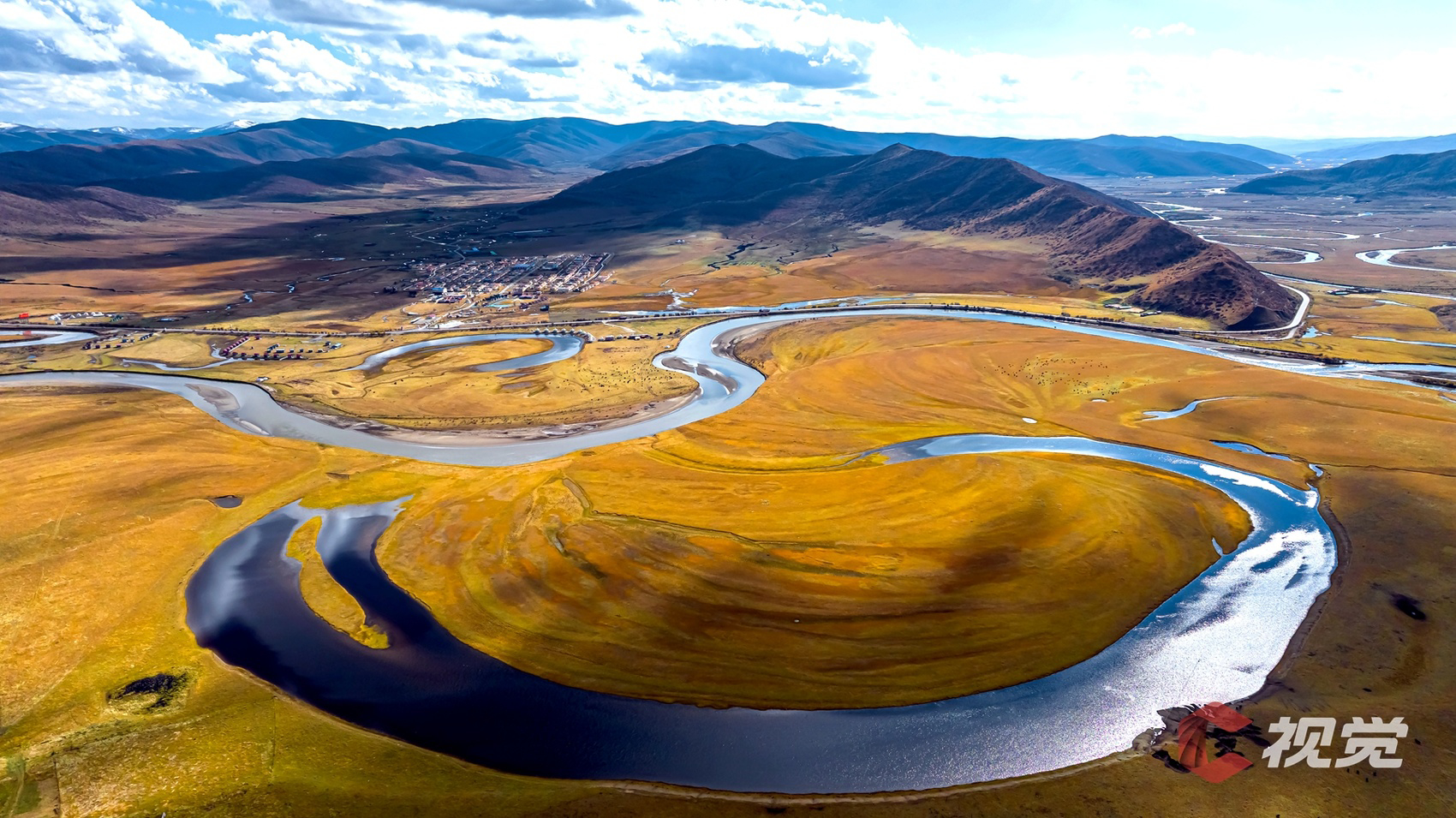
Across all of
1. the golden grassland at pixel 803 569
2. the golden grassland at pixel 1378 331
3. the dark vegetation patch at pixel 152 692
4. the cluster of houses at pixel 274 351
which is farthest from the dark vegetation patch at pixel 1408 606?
the cluster of houses at pixel 274 351

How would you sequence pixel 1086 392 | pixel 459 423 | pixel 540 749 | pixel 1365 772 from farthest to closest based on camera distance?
pixel 1086 392 < pixel 459 423 < pixel 540 749 < pixel 1365 772

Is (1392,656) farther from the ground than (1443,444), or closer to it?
closer to it

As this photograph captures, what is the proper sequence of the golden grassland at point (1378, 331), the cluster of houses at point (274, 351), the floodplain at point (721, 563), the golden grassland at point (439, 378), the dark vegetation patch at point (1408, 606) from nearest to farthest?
the floodplain at point (721, 563) < the dark vegetation patch at point (1408, 606) < the golden grassland at point (439, 378) < the golden grassland at point (1378, 331) < the cluster of houses at point (274, 351)

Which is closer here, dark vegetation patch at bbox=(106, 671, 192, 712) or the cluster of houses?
dark vegetation patch at bbox=(106, 671, 192, 712)

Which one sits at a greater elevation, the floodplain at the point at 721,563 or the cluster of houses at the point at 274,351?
the cluster of houses at the point at 274,351

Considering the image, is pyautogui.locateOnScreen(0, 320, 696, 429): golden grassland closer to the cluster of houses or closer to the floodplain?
the floodplain

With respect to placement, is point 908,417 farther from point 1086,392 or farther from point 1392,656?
point 1392,656

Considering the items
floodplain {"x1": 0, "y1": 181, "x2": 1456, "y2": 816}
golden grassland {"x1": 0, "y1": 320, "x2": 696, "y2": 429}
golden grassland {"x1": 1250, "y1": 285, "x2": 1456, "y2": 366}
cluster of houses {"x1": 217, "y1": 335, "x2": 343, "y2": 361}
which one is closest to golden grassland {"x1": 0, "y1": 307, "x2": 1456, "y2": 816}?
floodplain {"x1": 0, "y1": 181, "x2": 1456, "y2": 816}

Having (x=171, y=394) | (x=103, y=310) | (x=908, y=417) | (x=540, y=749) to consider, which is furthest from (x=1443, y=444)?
(x=103, y=310)

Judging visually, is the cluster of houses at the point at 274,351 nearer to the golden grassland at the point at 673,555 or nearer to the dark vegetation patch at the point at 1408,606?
the golden grassland at the point at 673,555
